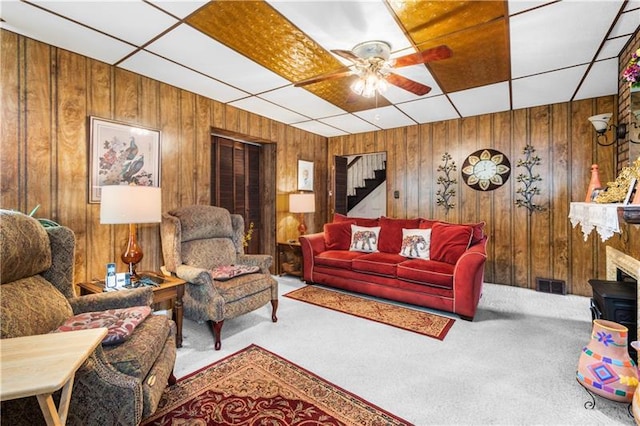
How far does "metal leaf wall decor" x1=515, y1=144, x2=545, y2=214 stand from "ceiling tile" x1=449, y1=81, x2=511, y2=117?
0.73m

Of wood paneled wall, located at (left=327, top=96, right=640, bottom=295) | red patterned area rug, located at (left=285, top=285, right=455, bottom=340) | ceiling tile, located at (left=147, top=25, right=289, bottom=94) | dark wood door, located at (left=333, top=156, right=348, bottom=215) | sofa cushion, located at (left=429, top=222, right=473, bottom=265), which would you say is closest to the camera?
ceiling tile, located at (left=147, top=25, right=289, bottom=94)

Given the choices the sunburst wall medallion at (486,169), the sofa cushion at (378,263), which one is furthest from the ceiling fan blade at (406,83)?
the sunburst wall medallion at (486,169)

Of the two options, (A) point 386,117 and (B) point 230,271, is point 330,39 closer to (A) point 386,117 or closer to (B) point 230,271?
(B) point 230,271

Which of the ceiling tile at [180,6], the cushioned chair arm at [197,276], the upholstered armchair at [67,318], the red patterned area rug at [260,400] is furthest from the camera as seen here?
the cushioned chair arm at [197,276]

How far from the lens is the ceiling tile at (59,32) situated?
2043mm

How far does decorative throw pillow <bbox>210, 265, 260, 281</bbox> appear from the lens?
2.75 meters

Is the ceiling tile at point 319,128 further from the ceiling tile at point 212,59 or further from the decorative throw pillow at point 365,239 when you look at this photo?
the decorative throw pillow at point 365,239

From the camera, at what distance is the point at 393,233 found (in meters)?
4.18

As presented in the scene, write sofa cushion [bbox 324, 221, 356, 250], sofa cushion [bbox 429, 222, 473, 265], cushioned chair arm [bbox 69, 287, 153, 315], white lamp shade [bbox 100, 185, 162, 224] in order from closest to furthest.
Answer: cushioned chair arm [bbox 69, 287, 153, 315], white lamp shade [bbox 100, 185, 162, 224], sofa cushion [bbox 429, 222, 473, 265], sofa cushion [bbox 324, 221, 356, 250]

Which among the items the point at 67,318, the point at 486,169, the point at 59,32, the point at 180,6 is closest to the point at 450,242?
the point at 486,169

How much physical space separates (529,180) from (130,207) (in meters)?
4.86

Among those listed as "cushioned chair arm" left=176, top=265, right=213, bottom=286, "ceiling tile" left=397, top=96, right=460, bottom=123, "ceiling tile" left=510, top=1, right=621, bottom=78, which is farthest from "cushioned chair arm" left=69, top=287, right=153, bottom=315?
"ceiling tile" left=397, top=96, right=460, bottom=123

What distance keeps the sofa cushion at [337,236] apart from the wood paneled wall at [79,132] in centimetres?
184

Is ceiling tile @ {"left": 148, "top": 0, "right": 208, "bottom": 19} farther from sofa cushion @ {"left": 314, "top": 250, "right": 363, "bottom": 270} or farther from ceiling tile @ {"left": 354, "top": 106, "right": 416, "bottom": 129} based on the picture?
sofa cushion @ {"left": 314, "top": 250, "right": 363, "bottom": 270}
